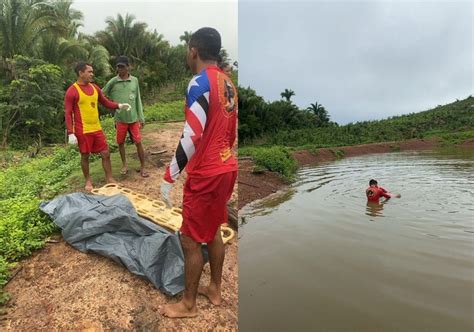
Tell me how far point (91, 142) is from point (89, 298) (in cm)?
219

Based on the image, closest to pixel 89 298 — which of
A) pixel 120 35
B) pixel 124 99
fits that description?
pixel 124 99

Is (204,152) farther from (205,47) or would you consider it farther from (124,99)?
(124,99)

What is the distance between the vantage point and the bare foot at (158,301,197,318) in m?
2.14

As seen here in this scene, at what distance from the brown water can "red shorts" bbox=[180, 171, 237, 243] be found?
460 mm

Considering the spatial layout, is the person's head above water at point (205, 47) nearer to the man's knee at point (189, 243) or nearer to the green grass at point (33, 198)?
the man's knee at point (189, 243)

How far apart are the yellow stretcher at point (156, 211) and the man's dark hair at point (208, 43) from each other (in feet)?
4.64

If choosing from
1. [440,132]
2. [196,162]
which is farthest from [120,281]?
[440,132]

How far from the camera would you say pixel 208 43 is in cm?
199

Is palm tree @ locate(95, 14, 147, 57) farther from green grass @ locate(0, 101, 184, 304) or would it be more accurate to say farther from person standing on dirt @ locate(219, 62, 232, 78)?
person standing on dirt @ locate(219, 62, 232, 78)

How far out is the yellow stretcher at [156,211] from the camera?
3076 millimetres

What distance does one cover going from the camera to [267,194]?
7805mm

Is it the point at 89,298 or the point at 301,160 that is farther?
the point at 301,160

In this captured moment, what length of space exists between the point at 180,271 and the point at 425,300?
1.68 meters


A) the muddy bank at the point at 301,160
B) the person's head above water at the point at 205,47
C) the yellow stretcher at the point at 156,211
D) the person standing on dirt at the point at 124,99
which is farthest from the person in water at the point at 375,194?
the person's head above water at the point at 205,47
